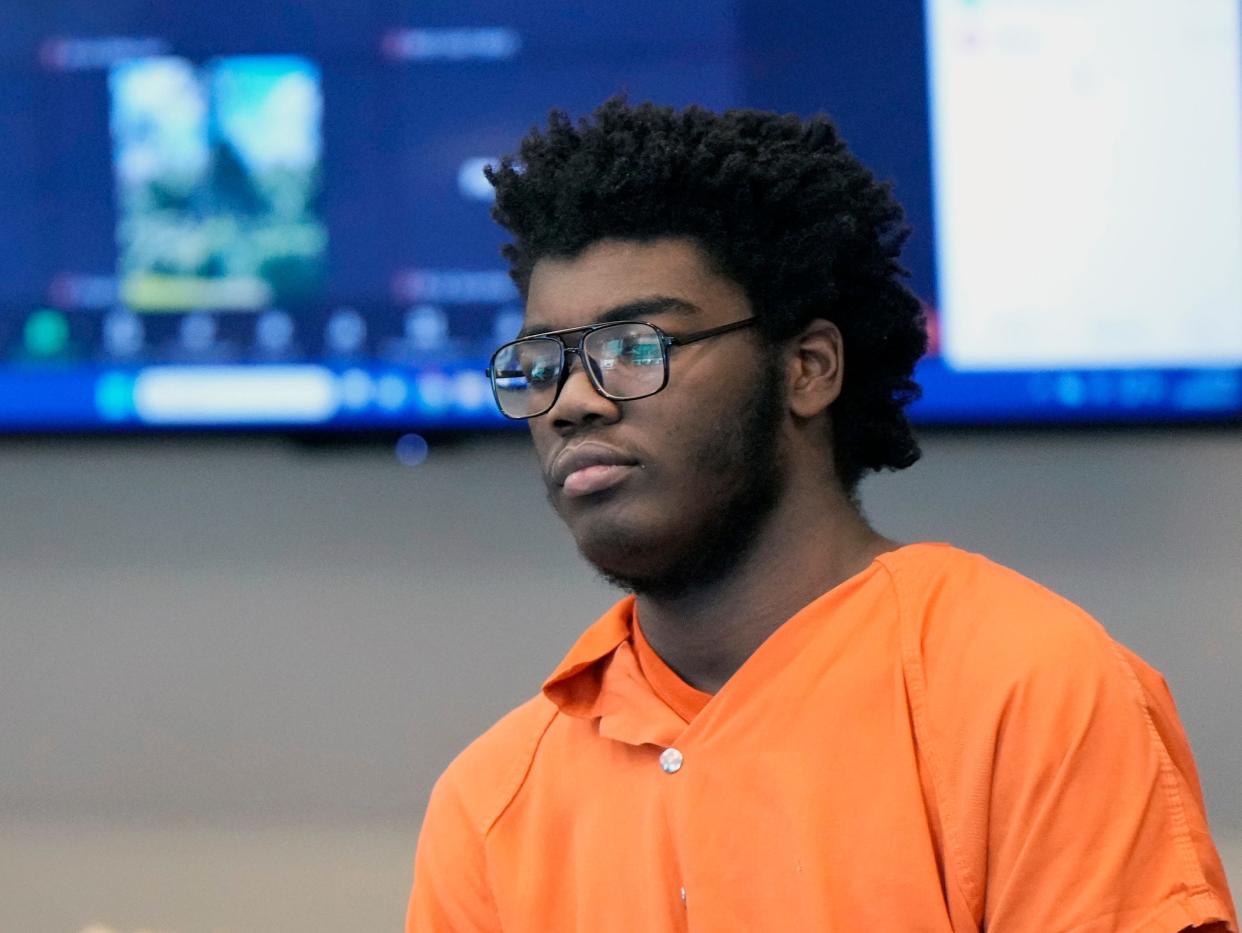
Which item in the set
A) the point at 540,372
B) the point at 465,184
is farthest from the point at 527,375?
the point at 465,184

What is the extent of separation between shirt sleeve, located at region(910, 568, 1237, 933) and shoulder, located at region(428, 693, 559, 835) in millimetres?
412

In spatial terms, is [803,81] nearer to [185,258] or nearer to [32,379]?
[185,258]

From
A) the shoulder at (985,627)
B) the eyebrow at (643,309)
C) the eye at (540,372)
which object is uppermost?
the eyebrow at (643,309)

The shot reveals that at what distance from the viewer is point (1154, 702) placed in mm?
1165

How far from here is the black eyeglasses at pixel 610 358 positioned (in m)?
1.29

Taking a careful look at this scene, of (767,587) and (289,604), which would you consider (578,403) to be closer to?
(767,587)

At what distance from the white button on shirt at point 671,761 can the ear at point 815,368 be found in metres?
0.33

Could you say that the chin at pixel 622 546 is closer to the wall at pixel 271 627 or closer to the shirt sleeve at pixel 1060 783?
the shirt sleeve at pixel 1060 783

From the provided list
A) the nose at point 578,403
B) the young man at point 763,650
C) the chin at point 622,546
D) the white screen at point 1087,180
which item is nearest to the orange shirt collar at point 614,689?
the young man at point 763,650

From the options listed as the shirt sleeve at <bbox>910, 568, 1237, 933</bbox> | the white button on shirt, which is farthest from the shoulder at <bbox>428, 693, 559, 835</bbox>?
the shirt sleeve at <bbox>910, 568, 1237, 933</bbox>

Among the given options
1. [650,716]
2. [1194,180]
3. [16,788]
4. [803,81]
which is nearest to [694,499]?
[650,716]

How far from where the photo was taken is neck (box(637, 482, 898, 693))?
4.39 ft

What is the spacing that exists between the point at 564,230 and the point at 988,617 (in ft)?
1.69

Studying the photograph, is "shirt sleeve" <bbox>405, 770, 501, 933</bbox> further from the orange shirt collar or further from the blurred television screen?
the blurred television screen
